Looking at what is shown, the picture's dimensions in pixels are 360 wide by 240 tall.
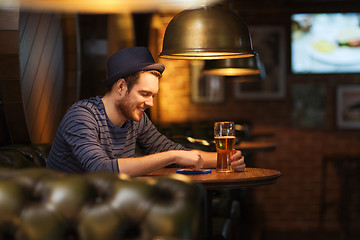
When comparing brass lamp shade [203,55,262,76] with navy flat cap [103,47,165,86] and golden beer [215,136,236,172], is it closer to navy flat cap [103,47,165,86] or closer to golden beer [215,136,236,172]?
navy flat cap [103,47,165,86]

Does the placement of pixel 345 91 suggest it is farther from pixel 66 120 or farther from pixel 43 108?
pixel 66 120

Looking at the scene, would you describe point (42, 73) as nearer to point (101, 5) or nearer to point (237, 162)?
point (101, 5)

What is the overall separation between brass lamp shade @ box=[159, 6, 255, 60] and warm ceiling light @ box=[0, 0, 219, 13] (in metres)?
0.12

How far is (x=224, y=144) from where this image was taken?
2.20 metres

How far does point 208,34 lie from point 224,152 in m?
0.50

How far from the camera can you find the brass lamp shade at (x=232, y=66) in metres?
3.62

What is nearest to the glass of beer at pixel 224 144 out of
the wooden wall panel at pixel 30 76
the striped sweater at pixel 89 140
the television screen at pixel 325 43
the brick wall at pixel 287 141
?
the striped sweater at pixel 89 140

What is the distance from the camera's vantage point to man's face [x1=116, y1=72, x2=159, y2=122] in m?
2.31

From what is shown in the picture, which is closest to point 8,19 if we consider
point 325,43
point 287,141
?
point 287,141

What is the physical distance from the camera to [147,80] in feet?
7.61

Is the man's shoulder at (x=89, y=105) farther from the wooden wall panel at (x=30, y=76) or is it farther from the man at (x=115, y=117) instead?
the wooden wall panel at (x=30, y=76)

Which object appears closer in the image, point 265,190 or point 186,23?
point 186,23

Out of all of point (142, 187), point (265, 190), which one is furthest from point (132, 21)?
point (142, 187)

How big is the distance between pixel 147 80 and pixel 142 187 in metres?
1.22
